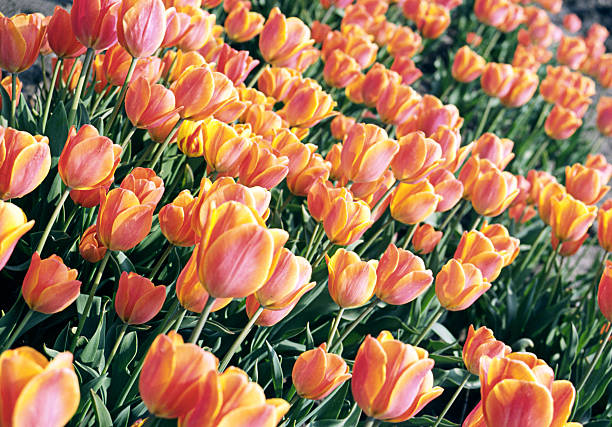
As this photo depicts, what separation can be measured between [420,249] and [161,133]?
0.75 metres

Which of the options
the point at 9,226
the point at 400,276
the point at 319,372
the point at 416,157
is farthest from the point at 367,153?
the point at 9,226

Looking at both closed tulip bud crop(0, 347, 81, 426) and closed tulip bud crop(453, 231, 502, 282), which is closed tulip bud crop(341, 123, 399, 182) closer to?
closed tulip bud crop(453, 231, 502, 282)

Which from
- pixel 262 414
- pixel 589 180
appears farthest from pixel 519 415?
pixel 589 180

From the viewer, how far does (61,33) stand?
127cm

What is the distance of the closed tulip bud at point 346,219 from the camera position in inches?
46.8

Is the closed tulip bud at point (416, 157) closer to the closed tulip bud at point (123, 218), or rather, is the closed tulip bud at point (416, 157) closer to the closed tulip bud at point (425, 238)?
the closed tulip bud at point (425, 238)

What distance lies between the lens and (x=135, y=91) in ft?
3.81

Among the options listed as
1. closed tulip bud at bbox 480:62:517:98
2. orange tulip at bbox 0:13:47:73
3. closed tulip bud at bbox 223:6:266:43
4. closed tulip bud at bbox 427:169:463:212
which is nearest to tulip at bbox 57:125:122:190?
orange tulip at bbox 0:13:47:73

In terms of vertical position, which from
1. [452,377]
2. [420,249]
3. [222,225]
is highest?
[222,225]

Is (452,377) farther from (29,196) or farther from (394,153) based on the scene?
(29,196)

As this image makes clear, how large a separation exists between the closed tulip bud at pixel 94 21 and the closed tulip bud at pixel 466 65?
6.04 ft

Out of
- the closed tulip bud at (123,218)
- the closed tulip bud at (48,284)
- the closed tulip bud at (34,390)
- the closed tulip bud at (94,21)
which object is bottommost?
the closed tulip bud at (48,284)

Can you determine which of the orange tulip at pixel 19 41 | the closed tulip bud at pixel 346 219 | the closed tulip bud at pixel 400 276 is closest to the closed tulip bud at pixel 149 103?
the orange tulip at pixel 19 41

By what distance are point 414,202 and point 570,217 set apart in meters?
0.58
